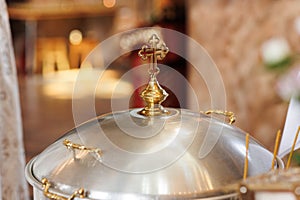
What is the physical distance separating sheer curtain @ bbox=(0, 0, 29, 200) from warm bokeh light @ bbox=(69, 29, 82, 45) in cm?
578

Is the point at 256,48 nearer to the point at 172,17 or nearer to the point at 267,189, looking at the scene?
the point at 172,17

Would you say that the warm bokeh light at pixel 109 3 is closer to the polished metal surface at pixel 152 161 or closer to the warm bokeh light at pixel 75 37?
the warm bokeh light at pixel 75 37

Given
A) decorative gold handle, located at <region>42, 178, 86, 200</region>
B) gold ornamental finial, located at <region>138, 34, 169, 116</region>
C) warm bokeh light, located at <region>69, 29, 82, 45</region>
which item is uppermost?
warm bokeh light, located at <region>69, 29, 82, 45</region>

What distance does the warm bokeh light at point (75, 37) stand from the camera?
6828 millimetres

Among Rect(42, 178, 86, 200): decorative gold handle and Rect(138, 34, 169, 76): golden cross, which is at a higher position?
Rect(138, 34, 169, 76): golden cross

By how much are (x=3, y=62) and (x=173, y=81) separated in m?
0.48

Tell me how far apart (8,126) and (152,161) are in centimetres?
52

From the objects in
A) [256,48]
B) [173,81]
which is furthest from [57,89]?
[173,81]

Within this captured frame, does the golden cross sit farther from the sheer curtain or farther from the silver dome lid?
the sheer curtain

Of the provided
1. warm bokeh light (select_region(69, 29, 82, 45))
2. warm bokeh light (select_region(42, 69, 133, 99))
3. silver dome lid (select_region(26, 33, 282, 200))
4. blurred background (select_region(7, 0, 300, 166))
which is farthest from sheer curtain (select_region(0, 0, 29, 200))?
warm bokeh light (select_region(69, 29, 82, 45))

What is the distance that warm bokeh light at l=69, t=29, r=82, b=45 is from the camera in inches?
269

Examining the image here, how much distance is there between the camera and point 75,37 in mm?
7016

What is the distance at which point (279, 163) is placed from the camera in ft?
2.32

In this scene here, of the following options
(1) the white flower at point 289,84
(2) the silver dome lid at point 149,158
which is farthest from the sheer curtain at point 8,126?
(1) the white flower at point 289,84
